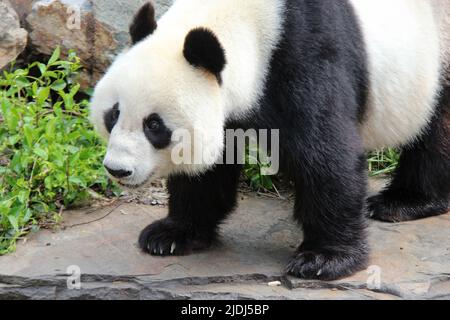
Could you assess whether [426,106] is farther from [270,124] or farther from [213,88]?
[213,88]

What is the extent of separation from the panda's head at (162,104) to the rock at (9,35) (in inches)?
95.3

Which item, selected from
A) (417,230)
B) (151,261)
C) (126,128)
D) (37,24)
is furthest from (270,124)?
(37,24)

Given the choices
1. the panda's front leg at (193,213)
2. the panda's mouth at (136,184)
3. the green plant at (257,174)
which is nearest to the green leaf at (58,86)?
the panda's front leg at (193,213)

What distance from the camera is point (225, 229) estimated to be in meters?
5.54

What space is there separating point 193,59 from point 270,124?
0.57m

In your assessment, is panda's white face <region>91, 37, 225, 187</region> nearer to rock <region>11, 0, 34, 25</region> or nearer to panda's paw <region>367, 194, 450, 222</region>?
panda's paw <region>367, 194, 450, 222</region>

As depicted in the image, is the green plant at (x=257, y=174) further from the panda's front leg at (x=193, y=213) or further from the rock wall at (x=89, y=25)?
the rock wall at (x=89, y=25)

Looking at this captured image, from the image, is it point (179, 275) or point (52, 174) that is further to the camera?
point (52, 174)

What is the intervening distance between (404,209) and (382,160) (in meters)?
1.08

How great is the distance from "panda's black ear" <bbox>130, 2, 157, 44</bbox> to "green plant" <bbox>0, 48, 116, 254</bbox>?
4.01 feet

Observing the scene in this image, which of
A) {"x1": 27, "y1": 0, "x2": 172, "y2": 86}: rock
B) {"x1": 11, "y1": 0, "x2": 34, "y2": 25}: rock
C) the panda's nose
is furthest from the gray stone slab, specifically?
{"x1": 11, "y1": 0, "x2": 34, "y2": 25}: rock

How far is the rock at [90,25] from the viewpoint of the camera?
6711 mm

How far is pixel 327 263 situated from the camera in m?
4.79

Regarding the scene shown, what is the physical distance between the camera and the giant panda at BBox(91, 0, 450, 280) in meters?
4.38
